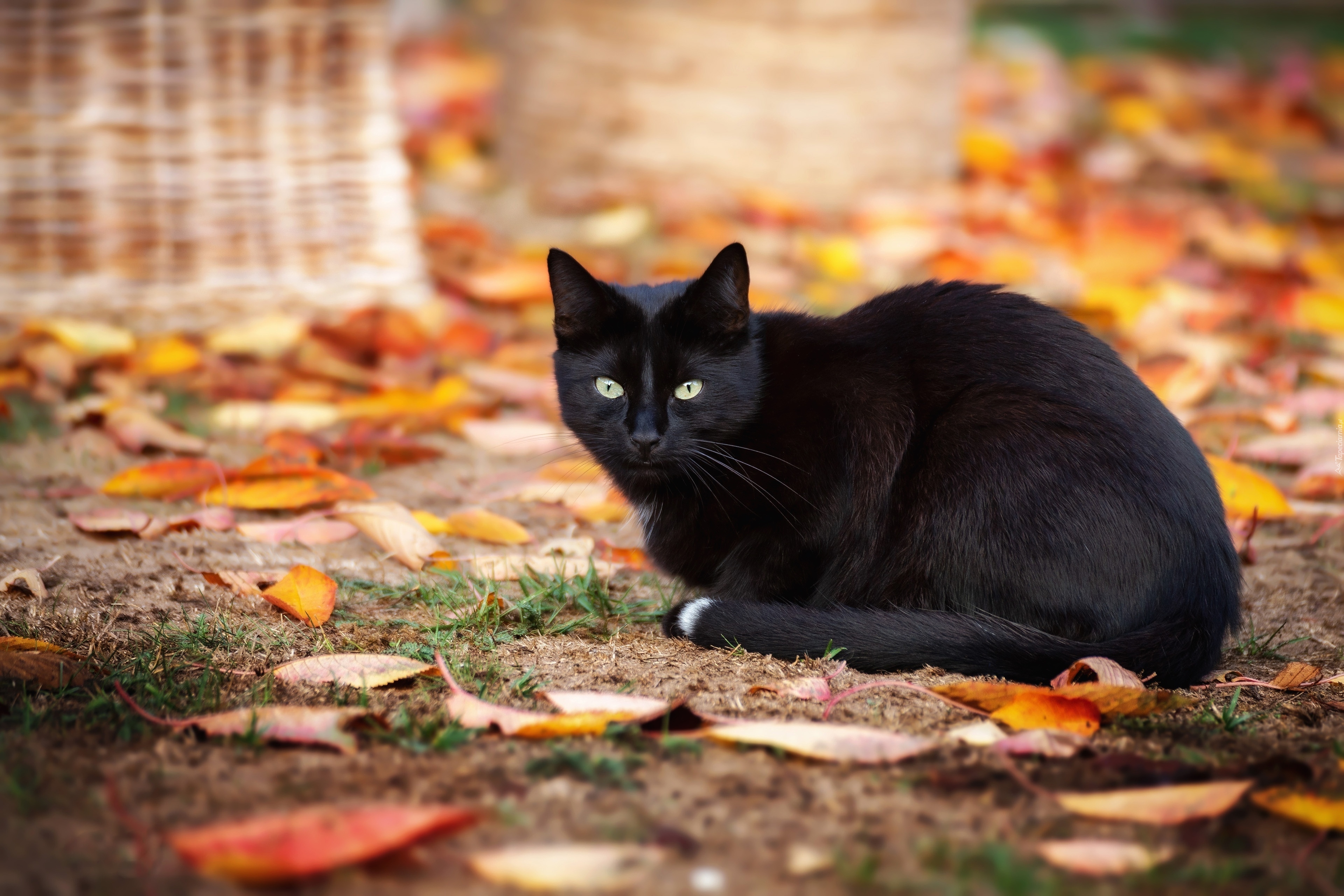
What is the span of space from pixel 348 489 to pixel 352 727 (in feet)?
→ 3.62

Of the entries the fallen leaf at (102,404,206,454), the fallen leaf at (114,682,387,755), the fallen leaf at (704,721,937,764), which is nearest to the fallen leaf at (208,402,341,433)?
the fallen leaf at (102,404,206,454)

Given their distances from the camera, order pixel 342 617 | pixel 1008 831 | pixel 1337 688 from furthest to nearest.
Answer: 1. pixel 342 617
2. pixel 1337 688
3. pixel 1008 831

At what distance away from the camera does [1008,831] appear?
1483 mm

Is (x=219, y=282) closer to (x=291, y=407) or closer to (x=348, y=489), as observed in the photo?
(x=291, y=407)

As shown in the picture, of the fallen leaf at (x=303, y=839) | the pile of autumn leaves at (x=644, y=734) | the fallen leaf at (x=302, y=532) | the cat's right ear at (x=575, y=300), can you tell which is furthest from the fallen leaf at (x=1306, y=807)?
the fallen leaf at (x=302, y=532)

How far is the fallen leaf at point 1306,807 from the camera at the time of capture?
1.49 metres

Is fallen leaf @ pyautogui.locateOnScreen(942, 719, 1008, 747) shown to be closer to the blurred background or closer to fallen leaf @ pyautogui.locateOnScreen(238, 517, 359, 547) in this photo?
fallen leaf @ pyautogui.locateOnScreen(238, 517, 359, 547)

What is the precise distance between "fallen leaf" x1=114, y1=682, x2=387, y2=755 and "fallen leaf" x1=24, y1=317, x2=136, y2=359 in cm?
219

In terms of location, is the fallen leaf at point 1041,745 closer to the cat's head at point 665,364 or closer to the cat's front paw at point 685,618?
the cat's front paw at point 685,618

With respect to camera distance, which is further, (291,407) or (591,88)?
(591,88)

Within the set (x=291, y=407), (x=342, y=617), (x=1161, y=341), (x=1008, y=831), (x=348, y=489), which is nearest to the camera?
(x=1008, y=831)

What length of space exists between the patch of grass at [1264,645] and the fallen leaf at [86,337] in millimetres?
3198

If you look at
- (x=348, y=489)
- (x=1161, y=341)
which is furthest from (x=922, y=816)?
(x=1161, y=341)

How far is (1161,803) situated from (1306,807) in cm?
18
